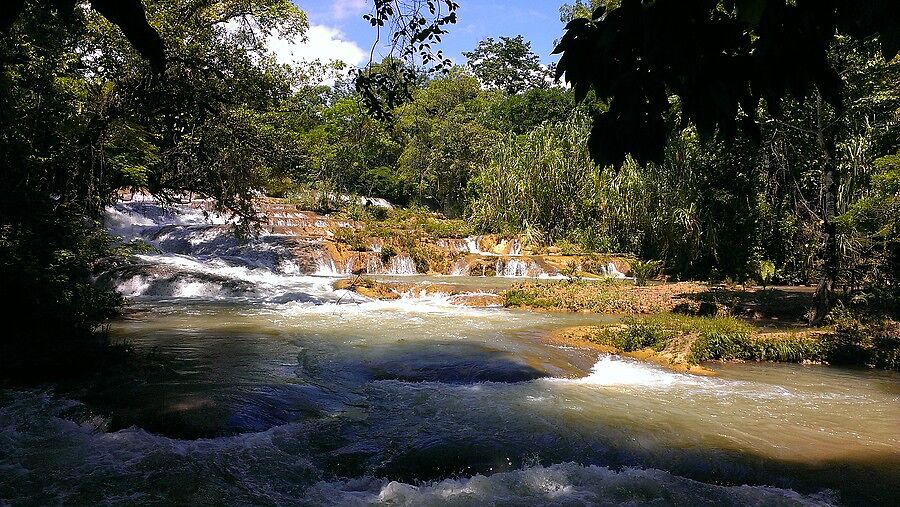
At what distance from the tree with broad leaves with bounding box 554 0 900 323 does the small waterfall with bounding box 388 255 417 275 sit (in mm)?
18801

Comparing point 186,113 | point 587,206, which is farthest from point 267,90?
point 587,206

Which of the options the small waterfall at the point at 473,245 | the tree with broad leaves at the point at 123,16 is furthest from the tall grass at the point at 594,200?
the tree with broad leaves at the point at 123,16

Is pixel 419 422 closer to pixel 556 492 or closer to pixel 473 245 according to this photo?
pixel 556 492

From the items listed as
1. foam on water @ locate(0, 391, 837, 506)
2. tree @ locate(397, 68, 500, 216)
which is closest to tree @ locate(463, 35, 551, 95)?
tree @ locate(397, 68, 500, 216)

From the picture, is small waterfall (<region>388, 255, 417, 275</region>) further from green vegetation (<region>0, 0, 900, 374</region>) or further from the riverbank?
the riverbank

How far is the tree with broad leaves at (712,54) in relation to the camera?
1.83 meters

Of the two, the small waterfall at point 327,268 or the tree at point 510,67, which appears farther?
the tree at point 510,67

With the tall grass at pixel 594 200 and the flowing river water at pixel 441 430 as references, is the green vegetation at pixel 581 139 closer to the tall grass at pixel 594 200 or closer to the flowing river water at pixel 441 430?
the tall grass at pixel 594 200

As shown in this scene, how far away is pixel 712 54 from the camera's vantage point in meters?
1.90

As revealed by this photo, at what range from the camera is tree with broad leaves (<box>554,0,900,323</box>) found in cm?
183

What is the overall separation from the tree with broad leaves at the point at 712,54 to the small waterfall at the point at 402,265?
61.7ft

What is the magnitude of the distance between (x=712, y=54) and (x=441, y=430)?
3.98m

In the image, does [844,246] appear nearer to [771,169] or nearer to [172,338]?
[771,169]

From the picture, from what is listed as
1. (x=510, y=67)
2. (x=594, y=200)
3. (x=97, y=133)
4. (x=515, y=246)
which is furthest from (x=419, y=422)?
(x=510, y=67)
